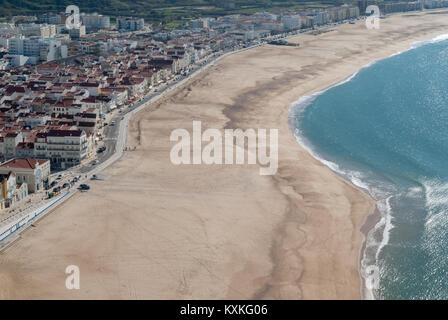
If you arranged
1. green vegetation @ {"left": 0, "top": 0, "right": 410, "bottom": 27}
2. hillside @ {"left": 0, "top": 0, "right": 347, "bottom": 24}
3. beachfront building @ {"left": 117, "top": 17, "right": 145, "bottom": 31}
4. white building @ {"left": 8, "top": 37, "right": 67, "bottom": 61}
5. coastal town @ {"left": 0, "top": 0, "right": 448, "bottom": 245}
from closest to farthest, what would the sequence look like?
coastal town @ {"left": 0, "top": 0, "right": 448, "bottom": 245} < white building @ {"left": 8, "top": 37, "right": 67, "bottom": 61} < beachfront building @ {"left": 117, "top": 17, "right": 145, "bottom": 31} < green vegetation @ {"left": 0, "top": 0, "right": 410, "bottom": 27} < hillside @ {"left": 0, "top": 0, "right": 347, "bottom": 24}

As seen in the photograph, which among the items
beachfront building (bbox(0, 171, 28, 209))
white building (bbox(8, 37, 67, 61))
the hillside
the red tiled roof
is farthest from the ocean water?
the hillside

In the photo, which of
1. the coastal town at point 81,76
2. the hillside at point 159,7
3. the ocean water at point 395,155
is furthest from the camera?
the hillside at point 159,7

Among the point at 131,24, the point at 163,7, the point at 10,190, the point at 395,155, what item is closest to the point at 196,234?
the point at 10,190

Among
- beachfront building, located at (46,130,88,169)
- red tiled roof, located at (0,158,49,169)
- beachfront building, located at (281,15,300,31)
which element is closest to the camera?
red tiled roof, located at (0,158,49,169)

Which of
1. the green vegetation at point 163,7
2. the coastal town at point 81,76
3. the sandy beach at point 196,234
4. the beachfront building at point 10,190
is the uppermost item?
the green vegetation at point 163,7

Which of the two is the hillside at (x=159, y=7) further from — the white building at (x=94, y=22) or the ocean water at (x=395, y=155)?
the ocean water at (x=395, y=155)

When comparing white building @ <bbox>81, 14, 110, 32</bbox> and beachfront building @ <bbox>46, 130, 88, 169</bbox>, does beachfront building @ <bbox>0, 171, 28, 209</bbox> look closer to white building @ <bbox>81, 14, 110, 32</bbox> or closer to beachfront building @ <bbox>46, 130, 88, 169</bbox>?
beachfront building @ <bbox>46, 130, 88, 169</bbox>

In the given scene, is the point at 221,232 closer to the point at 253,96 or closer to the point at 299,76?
the point at 253,96

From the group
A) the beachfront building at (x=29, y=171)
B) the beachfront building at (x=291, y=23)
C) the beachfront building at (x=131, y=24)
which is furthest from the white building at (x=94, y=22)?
the beachfront building at (x=29, y=171)
